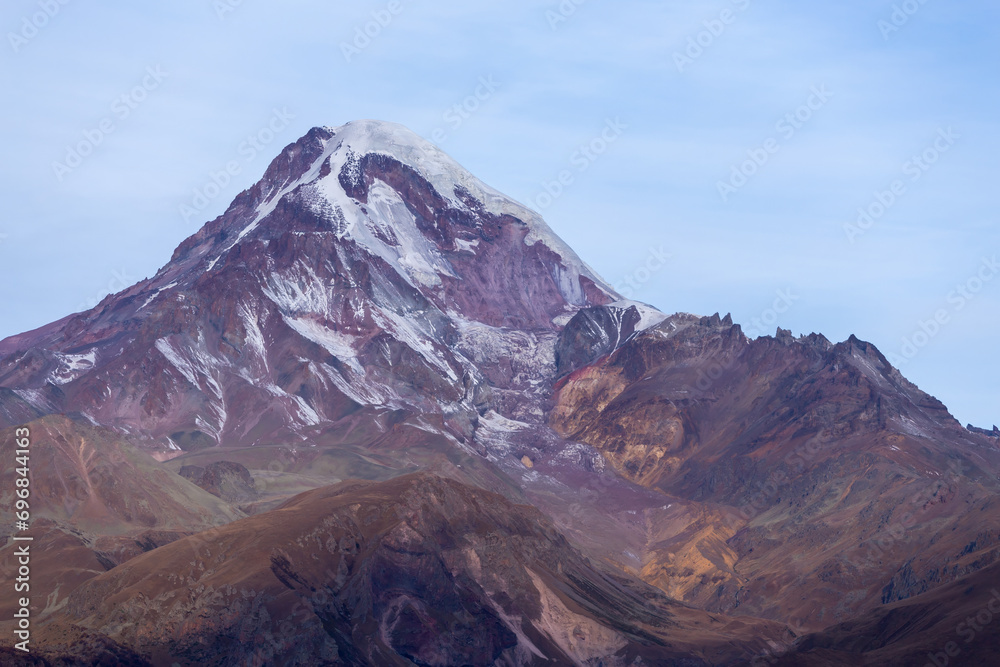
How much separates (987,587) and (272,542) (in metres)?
62.9

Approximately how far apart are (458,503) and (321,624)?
35.1 m

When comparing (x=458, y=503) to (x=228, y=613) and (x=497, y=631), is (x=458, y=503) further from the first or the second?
(x=228, y=613)

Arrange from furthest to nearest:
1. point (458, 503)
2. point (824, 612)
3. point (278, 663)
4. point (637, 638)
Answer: point (824, 612) < point (458, 503) < point (637, 638) < point (278, 663)

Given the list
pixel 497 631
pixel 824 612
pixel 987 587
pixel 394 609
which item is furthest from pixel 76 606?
pixel 824 612

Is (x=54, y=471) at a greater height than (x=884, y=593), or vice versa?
(x=884, y=593)

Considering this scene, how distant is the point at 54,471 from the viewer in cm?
17638

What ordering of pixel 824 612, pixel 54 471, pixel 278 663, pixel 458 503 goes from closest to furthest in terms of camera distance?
pixel 278 663 → pixel 458 503 → pixel 54 471 → pixel 824 612

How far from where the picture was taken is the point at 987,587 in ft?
461

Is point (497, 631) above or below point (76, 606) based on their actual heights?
above

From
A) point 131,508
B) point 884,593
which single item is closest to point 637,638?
point 884,593

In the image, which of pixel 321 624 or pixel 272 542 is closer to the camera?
pixel 321 624

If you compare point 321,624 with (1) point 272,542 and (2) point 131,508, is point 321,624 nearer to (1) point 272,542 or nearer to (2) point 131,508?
(1) point 272,542

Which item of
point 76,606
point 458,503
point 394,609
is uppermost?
point 458,503

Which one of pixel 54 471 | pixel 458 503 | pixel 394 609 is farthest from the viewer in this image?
pixel 54 471
